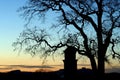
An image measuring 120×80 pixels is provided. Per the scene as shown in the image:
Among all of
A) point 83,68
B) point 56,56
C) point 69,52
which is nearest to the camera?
point 69,52

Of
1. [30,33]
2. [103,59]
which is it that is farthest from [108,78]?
[30,33]

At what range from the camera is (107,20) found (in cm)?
4556

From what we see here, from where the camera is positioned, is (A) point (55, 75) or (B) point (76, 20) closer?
(B) point (76, 20)

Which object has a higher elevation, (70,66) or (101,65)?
(70,66)

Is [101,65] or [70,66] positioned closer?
[70,66]

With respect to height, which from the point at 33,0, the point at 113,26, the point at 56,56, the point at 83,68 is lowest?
the point at 83,68

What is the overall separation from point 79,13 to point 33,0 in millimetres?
5447

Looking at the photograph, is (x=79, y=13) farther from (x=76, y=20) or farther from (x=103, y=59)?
(x=103, y=59)

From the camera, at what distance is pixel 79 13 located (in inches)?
1774

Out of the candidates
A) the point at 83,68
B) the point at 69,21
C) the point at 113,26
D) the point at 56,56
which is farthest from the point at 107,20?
the point at 83,68

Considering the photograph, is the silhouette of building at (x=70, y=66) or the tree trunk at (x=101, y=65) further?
the tree trunk at (x=101, y=65)

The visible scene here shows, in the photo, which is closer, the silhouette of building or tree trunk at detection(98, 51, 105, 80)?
the silhouette of building

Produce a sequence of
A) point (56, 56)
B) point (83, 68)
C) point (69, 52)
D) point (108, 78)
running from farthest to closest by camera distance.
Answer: point (83, 68) < point (108, 78) < point (56, 56) < point (69, 52)

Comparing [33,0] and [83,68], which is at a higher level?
[33,0]
